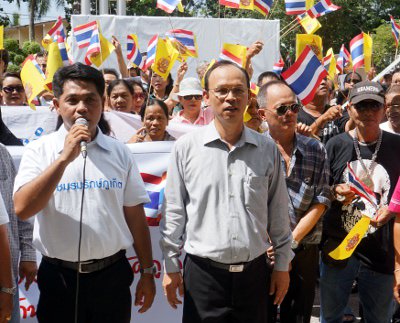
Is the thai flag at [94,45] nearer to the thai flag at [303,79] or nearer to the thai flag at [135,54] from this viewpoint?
the thai flag at [135,54]

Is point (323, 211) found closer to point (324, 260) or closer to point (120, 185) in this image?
point (324, 260)

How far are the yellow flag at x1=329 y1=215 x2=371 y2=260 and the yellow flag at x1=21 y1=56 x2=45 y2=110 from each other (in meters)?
3.79

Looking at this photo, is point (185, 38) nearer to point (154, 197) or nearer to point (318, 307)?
point (318, 307)

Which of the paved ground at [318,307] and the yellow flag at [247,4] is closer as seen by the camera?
the paved ground at [318,307]

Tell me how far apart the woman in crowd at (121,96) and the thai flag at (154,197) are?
214 centimetres

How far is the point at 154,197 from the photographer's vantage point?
471 centimetres

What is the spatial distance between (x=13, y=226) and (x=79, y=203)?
1.75 ft

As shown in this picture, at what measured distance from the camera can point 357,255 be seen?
444cm

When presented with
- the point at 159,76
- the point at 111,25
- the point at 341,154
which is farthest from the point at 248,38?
the point at 341,154

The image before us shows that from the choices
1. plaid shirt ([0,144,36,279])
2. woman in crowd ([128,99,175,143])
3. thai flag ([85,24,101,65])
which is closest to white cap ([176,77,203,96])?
woman in crowd ([128,99,175,143])

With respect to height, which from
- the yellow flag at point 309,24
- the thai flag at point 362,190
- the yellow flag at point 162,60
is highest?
the yellow flag at point 309,24

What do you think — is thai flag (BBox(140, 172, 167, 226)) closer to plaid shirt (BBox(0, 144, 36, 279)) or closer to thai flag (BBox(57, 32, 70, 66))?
plaid shirt (BBox(0, 144, 36, 279))

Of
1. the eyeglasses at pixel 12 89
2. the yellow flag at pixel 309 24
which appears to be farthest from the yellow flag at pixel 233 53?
the eyeglasses at pixel 12 89

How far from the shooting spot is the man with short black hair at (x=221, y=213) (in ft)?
11.1
